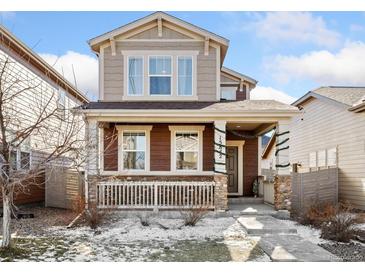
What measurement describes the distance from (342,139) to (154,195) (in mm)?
7620

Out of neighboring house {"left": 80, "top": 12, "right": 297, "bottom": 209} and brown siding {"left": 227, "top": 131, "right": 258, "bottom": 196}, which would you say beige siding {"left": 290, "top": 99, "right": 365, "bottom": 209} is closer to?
brown siding {"left": 227, "top": 131, "right": 258, "bottom": 196}

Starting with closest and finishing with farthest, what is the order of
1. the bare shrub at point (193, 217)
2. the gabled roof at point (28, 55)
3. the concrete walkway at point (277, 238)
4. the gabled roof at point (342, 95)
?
1. the concrete walkway at point (277, 238)
2. the bare shrub at point (193, 217)
3. the gabled roof at point (28, 55)
4. the gabled roof at point (342, 95)

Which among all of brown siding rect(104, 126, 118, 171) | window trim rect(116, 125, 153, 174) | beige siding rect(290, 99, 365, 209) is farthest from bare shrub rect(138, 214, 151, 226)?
beige siding rect(290, 99, 365, 209)

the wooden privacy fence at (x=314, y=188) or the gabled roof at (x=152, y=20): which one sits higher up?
the gabled roof at (x=152, y=20)

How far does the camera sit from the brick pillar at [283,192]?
11359 millimetres

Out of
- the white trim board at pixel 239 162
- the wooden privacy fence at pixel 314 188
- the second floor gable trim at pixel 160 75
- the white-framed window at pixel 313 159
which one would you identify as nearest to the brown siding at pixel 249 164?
the white trim board at pixel 239 162

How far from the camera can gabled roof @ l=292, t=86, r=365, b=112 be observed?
1350 cm

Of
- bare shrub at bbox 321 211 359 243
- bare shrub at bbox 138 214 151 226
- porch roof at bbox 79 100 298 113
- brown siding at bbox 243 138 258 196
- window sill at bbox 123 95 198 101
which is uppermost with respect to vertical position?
window sill at bbox 123 95 198 101

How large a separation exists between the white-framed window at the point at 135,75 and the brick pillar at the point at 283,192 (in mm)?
5330

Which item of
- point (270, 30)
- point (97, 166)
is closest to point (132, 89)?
point (97, 166)

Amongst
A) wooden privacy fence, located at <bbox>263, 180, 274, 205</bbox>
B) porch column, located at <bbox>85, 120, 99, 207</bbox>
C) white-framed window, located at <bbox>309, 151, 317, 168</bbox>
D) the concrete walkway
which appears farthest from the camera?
white-framed window, located at <bbox>309, 151, 317, 168</bbox>

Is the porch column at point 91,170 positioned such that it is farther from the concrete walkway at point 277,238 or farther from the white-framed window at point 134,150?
the concrete walkway at point 277,238

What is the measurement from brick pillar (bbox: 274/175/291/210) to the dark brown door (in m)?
3.27
